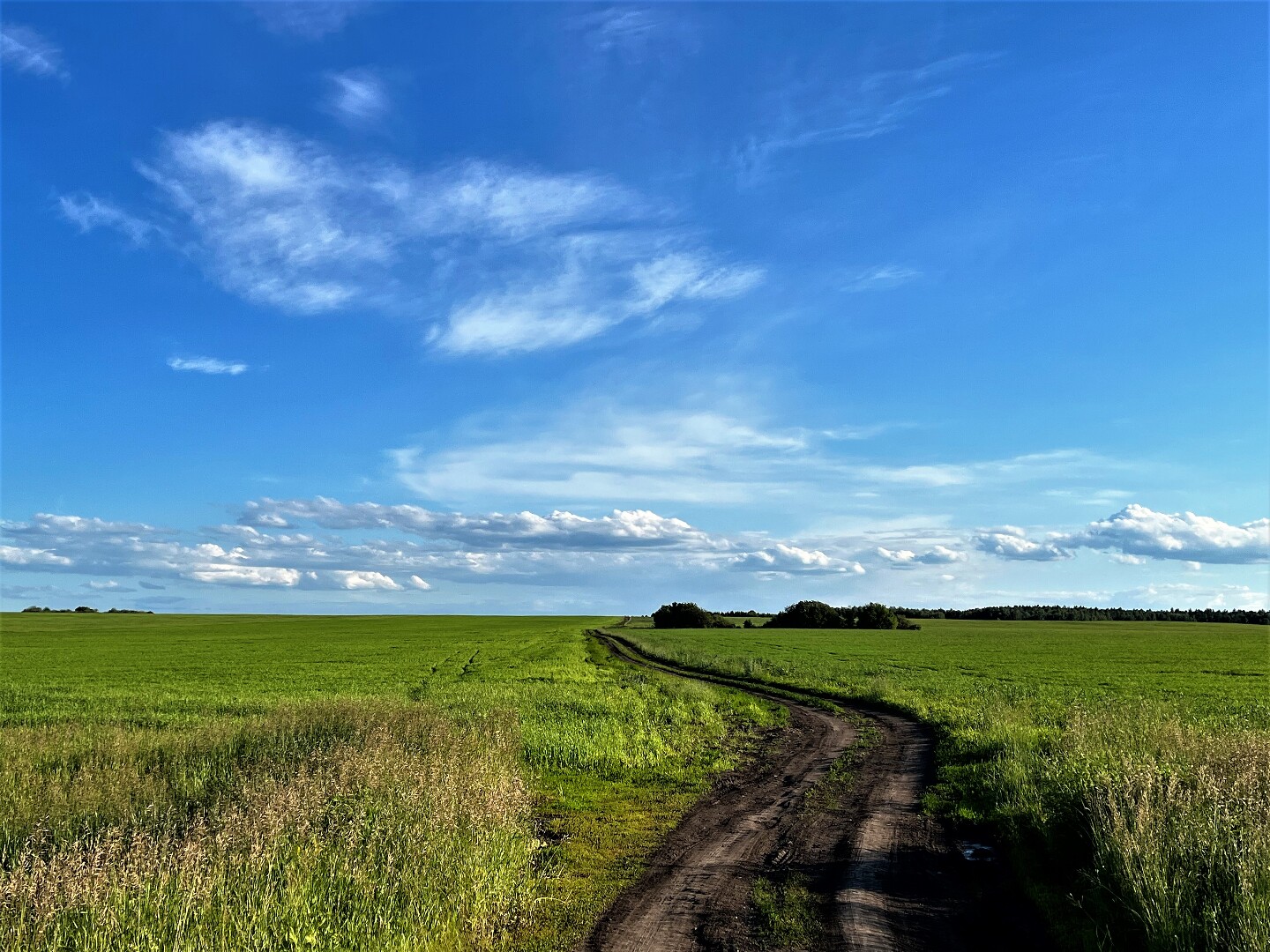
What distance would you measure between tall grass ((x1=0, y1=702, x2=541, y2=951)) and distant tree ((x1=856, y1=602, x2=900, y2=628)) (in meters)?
141

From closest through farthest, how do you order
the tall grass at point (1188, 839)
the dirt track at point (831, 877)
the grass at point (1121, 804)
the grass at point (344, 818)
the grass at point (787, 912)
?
the grass at point (344, 818) → the tall grass at point (1188, 839) → the grass at point (1121, 804) → the grass at point (787, 912) → the dirt track at point (831, 877)

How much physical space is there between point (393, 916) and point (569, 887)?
3041 millimetres

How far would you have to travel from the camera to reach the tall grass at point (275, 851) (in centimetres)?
779

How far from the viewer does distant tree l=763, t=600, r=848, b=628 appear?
154863mm

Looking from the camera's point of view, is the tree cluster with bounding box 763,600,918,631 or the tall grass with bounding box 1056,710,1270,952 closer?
the tall grass with bounding box 1056,710,1270,952

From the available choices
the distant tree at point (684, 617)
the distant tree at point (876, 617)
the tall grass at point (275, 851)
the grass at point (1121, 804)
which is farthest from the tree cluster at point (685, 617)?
the tall grass at point (275, 851)

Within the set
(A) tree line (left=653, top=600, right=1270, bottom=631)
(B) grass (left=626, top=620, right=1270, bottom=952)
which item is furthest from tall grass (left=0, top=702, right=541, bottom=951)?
(A) tree line (left=653, top=600, right=1270, bottom=631)

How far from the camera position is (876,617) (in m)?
146

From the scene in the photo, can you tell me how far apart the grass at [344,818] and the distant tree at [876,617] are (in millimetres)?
125866

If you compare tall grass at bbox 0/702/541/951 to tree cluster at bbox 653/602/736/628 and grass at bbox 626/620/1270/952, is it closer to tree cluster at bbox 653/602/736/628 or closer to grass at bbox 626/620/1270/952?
grass at bbox 626/620/1270/952

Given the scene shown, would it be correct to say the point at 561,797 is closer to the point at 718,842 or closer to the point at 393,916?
the point at 718,842

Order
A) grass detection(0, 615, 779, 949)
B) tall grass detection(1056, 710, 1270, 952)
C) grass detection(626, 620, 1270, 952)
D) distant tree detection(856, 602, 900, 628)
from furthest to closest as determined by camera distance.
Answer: distant tree detection(856, 602, 900, 628) < grass detection(626, 620, 1270, 952) < tall grass detection(1056, 710, 1270, 952) < grass detection(0, 615, 779, 949)

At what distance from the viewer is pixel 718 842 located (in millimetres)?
12516

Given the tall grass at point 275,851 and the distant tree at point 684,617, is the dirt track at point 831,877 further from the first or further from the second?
the distant tree at point 684,617
